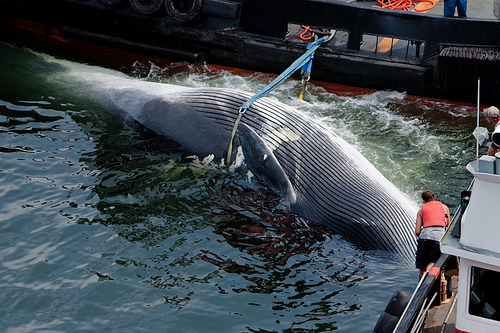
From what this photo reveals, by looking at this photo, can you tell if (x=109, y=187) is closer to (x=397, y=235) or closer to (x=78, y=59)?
(x=397, y=235)

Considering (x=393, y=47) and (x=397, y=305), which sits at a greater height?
(x=393, y=47)

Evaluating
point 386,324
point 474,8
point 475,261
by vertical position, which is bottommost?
point 386,324

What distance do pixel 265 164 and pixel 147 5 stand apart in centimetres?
809

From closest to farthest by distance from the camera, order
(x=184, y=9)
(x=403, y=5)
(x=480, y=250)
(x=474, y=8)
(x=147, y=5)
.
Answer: (x=480, y=250) → (x=403, y=5) → (x=474, y=8) → (x=184, y=9) → (x=147, y=5)

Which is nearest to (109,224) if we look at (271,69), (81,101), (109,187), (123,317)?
(109,187)

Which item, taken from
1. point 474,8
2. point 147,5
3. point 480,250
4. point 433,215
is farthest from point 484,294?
point 147,5

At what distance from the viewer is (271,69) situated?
15.1m

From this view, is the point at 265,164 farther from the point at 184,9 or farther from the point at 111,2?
the point at 111,2

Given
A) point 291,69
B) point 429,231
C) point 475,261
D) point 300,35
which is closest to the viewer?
point 475,261

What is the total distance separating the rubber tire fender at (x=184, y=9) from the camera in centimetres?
1509

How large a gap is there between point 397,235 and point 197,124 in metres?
4.21

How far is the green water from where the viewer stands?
7891mm

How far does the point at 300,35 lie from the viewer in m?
14.9

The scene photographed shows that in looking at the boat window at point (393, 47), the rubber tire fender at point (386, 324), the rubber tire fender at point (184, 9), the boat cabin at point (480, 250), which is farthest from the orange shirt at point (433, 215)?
the rubber tire fender at point (184, 9)
